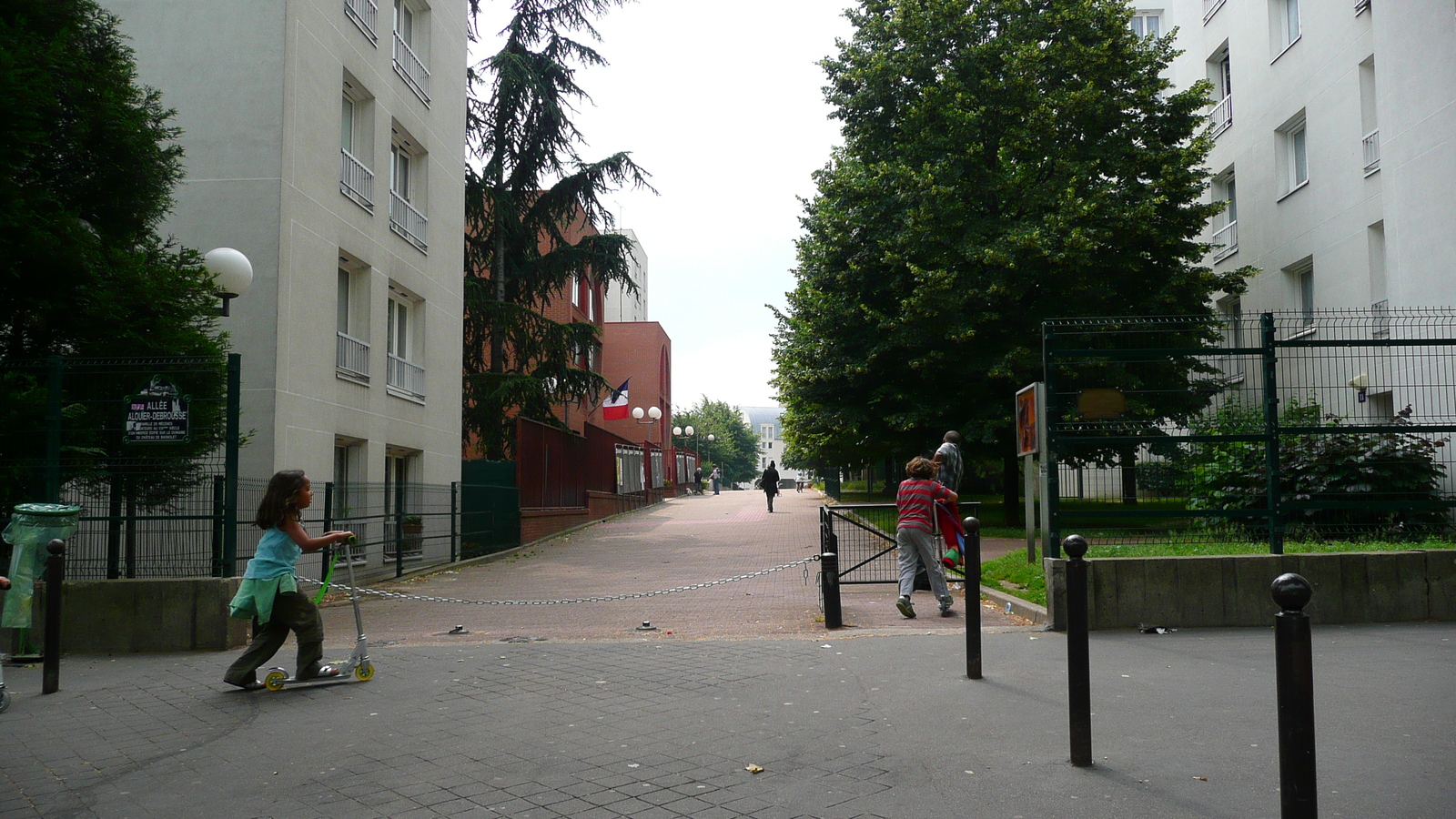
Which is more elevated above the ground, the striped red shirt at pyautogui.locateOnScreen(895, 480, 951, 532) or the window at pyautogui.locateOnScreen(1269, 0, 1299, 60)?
the window at pyautogui.locateOnScreen(1269, 0, 1299, 60)

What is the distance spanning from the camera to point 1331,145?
21.2 metres

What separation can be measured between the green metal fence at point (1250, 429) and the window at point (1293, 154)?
48.8 ft

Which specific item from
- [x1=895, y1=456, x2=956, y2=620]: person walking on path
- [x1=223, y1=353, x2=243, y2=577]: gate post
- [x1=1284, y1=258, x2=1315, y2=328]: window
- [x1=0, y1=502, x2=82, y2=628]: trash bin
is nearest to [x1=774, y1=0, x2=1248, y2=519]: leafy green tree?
[x1=1284, y1=258, x2=1315, y2=328]: window

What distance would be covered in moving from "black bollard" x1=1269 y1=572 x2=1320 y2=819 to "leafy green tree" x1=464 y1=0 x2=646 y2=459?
77.3ft

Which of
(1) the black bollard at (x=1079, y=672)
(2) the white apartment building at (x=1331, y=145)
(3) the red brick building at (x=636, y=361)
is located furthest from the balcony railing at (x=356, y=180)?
(3) the red brick building at (x=636, y=361)

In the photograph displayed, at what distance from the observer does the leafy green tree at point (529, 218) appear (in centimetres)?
2636

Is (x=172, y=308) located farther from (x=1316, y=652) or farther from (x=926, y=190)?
(x=926, y=190)

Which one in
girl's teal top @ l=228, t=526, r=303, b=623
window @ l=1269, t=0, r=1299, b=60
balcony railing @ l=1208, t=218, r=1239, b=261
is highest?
window @ l=1269, t=0, r=1299, b=60

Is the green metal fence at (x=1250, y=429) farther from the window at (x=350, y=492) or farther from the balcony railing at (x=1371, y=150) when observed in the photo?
the balcony railing at (x=1371, y=150)

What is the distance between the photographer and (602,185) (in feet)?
90.5

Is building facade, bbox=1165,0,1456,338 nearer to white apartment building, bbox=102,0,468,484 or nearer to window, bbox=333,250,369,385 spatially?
white apartment building, bbox=102,0,468,484

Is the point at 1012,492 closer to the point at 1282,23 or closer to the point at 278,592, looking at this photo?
the point at 1282,23

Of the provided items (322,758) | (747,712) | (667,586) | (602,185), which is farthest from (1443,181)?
(602,185)

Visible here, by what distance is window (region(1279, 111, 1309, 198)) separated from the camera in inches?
898
